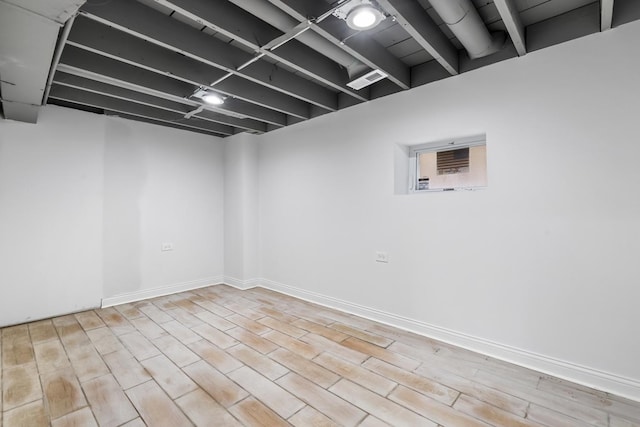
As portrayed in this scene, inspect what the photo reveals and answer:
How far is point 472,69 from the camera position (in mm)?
2545

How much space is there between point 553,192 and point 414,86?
1.56 meters

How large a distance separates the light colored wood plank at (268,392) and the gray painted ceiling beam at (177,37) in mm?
2500

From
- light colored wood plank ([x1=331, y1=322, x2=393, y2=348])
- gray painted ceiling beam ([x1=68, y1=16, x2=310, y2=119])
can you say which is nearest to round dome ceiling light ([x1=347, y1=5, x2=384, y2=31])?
gray painted ceiling beam ([x1=68, y1=16, x2=310, y2=119])

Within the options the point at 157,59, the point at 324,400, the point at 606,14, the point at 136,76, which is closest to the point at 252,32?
the point at 157,59

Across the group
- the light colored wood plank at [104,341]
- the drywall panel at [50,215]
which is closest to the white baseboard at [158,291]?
the drywall panel at [50,215]

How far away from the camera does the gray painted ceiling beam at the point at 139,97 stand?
275 cm

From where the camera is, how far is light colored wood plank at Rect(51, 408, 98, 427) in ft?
5.56

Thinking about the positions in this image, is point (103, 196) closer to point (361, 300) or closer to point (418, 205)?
point (361, 300)

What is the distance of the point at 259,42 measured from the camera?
2.15 m

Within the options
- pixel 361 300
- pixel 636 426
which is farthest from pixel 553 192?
pixel 361 300

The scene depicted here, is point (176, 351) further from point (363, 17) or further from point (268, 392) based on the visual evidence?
point (363, 17)

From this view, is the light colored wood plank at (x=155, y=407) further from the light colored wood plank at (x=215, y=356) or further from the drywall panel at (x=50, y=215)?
the drywall panel at (x=50, y=215)

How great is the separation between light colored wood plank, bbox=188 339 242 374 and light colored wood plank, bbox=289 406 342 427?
Result: 2.49ft

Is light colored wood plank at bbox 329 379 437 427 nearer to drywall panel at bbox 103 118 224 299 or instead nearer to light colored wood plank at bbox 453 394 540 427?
light colored wood plank at bbox 453 394 540 427
